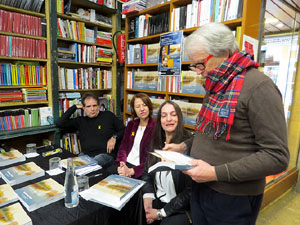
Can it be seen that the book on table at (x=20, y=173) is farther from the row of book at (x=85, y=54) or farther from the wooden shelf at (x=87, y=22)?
the wooden shelf at (x=87, y=22)

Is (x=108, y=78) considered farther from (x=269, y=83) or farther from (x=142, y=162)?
(x=269, y=83)

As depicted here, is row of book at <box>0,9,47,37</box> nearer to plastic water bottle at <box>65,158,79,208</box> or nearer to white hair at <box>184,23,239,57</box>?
plastic water bottle at <box>65,158,79,208</box>

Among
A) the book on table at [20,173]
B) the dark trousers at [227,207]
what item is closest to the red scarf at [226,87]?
the dark trousers at [227,207]

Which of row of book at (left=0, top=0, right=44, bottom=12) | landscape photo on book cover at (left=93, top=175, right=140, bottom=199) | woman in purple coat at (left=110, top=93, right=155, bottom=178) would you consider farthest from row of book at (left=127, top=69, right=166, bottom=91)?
landscape photo on book cover at (left=93, top=175, right=140, bottom=199)

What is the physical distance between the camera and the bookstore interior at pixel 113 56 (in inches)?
72.6

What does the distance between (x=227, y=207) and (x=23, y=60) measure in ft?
8.58

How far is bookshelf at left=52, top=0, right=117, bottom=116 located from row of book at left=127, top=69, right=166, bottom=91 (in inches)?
16.2

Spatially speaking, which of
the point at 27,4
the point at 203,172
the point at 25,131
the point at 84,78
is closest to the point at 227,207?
the point at 203,172

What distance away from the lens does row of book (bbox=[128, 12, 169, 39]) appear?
2385 millimetres

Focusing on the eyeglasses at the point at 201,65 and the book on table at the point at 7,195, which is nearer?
the eyeglasses at the point at 201,65

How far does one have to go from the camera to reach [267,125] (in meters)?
0.67

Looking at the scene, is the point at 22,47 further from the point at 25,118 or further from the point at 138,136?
the point at 138,136

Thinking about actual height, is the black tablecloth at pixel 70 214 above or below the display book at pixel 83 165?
below

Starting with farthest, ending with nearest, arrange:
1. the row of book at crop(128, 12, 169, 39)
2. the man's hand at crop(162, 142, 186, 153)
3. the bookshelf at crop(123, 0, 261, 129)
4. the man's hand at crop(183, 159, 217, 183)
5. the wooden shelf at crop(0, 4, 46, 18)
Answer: the row of book at crop(128, 12, 169, 39) → the wooden shelf at crop(0, 4, 46, 18) → the bookshelf at crop(123, 0, 261, 129) → the man's hand at crop(162, 142, 186, 153) → the man's hand at crop(183, 159, 217, 183)
